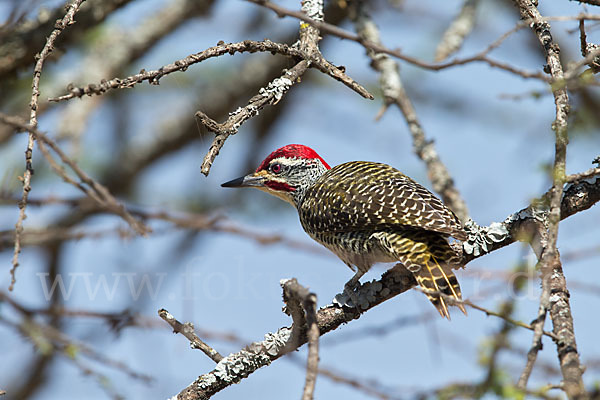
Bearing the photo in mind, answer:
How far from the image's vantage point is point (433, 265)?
353 cm

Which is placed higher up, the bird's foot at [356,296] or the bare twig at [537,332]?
the bird's foot at [356,296]

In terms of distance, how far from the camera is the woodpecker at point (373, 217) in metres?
3.51

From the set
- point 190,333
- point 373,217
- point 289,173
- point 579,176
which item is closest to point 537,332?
point 579,176

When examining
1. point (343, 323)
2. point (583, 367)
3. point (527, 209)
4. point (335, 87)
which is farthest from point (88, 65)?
point (583, 367)

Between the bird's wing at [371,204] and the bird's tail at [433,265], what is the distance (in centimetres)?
12

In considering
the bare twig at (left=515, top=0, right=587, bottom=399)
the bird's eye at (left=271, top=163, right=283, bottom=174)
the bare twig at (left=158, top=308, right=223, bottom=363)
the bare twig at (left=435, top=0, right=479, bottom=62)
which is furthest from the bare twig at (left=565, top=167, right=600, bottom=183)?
the bird's eye at (left=271, top=163, right=283, bottom=174)

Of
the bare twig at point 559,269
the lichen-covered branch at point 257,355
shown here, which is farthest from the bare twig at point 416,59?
the lichen-covered branch at point 257,355

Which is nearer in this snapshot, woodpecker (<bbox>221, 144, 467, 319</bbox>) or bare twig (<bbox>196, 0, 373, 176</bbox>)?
bare twig (<bbox>196, 0, 373, 176</bbox>)

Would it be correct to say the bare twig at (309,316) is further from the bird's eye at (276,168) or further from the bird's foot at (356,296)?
the bird's eye at (276,168)

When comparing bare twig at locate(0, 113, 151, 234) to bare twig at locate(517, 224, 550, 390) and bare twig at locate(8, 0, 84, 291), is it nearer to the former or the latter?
bare twig at locate(8, 0, 84, 291)

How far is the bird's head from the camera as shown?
509cm

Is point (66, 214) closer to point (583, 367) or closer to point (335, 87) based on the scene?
point (335, 87)

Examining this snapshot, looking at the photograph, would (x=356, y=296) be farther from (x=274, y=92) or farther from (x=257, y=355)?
(x=274, y=92)

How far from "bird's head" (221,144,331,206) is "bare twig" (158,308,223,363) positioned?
2.18 meters
